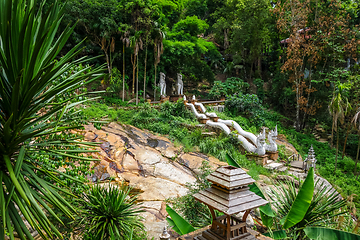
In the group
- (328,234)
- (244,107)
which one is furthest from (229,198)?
(244,107)

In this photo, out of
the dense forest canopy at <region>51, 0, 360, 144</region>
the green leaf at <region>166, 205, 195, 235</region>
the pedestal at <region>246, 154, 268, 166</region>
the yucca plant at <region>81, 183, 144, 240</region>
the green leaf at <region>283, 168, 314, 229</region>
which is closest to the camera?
the green leaf at <region>283, 168, 314, 229</region>

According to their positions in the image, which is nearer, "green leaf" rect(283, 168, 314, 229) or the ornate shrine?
the ornate shrine

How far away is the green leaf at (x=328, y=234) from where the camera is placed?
340cm


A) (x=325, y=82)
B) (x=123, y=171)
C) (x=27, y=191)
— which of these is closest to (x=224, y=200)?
(x=27, y=191)

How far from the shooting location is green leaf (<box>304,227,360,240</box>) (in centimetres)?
340

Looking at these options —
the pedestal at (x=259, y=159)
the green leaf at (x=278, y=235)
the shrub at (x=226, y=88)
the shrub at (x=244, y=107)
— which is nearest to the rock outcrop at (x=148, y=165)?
the pedestal at (x=259, y=159)

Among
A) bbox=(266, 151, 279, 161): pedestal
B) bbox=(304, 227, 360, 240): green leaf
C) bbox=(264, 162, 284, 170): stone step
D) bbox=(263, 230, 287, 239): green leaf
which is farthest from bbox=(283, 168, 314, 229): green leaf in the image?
bbox=(266, 151, 279, 161): pedestal

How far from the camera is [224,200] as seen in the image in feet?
10.4

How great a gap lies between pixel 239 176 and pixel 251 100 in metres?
14.3

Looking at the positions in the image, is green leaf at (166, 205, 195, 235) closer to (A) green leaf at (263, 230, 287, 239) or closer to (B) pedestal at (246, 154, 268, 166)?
(A) green leaf at (263, 230, 287, 239)

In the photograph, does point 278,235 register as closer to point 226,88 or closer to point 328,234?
point 328,234

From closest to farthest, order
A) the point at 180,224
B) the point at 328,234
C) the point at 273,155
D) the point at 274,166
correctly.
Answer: the point at 328,234
the point at 180,224
the point at 274,166
the point at 273,155

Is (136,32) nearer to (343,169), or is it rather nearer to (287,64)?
(287,64)

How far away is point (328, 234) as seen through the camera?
3.58 metres
